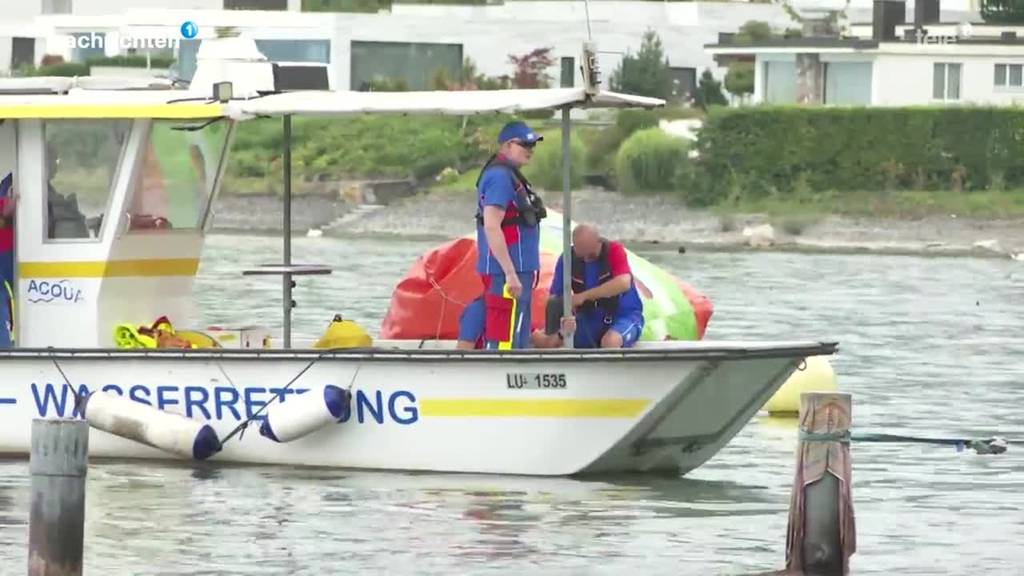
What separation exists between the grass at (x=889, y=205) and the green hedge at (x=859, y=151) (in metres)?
0.44

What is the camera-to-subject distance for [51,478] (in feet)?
40.6

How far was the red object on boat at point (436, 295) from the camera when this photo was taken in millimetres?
19266

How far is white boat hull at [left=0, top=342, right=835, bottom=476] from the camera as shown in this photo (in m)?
16.5

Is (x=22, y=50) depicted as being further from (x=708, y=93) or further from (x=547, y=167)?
→ (x=547, y=167)

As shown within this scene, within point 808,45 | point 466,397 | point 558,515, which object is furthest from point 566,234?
point 808,45

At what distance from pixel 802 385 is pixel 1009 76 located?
195 ft

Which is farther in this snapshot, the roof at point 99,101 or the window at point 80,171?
the window at point 80,171

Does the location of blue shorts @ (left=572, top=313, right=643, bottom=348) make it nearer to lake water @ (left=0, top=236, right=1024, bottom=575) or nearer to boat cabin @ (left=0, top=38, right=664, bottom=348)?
lake water @ (left=0, top=236, right=1024, bottom=575)

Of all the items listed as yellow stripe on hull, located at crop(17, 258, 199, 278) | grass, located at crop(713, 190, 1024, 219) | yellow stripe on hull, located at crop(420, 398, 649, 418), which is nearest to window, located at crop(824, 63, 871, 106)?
grass, located at crop(713, 190, 1024, 219)

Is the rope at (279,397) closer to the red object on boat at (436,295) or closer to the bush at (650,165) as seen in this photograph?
the red object on boat at (436,295)

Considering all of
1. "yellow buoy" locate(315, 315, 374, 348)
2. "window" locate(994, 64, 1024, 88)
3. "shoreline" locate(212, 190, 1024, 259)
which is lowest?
"shoreline" locate(212, 190, 1024, 259)

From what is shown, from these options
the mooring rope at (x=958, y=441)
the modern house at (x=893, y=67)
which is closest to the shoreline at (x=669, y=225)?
the modern house at (x=893, y=67)

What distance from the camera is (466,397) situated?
659 inches

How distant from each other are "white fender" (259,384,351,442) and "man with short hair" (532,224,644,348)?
1.15 meters
